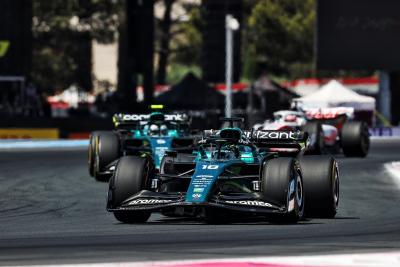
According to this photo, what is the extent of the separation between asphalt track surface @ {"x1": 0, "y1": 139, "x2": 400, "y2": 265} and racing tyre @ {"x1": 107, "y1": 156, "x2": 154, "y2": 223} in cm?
19

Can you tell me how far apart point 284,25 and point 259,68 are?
4251mm

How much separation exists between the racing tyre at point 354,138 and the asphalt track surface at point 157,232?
9416 mm

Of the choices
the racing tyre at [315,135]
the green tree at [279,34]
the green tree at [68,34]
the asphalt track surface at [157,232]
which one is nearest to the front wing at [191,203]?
the asphalt track surface at [157,232]

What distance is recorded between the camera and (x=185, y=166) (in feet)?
58.5

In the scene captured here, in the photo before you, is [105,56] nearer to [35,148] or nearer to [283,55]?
[283,55]

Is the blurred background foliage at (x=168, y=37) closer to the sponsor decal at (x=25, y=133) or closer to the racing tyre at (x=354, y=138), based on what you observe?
the sponsor decal at (x=25, y=133)

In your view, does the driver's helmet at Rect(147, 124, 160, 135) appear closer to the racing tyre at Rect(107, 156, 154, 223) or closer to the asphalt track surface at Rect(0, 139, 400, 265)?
the asphalt track surface at Rect(0, 139, 400, 265)

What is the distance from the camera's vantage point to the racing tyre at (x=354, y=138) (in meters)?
34.3

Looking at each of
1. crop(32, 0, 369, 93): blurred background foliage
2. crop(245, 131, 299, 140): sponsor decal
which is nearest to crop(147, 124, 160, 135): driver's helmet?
crop(245, 131, 299, 140): sponsor decal

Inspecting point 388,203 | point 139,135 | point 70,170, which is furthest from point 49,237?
point 70,170

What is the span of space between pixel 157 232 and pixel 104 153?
11.1 m

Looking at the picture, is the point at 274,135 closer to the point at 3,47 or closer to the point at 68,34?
the point at 3,47

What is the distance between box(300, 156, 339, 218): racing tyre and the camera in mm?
17031

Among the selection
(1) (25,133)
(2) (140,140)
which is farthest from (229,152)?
(1) (25,133)
